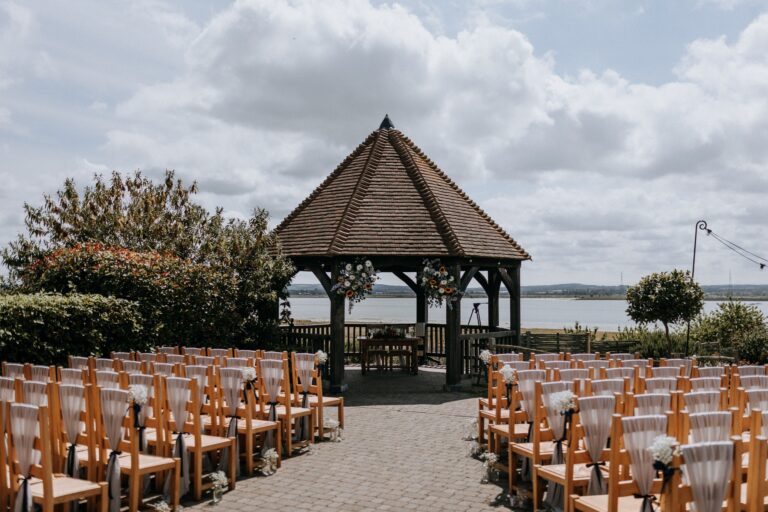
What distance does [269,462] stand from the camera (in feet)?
26.8

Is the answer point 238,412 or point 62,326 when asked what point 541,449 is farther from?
point 62,326

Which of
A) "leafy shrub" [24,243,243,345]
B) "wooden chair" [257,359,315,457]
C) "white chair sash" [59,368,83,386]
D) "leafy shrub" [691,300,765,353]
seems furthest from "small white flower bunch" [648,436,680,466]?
"leafy shrub" [691,300,765,353]

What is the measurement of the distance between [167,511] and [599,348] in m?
13.8

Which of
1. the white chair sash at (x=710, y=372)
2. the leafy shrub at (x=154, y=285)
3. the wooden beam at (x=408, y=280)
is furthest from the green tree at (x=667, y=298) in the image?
the leafy shrub at (x=154, y=285)

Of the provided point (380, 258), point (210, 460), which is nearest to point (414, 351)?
point (380, 258)

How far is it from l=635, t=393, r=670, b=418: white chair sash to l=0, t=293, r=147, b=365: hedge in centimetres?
899

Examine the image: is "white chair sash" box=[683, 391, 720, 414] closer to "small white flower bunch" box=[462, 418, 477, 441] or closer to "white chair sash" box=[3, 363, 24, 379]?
"small white flower bunch" box=[462, 418, 477, 441]

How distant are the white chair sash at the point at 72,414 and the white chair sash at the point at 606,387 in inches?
198

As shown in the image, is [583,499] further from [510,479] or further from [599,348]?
[599,348]

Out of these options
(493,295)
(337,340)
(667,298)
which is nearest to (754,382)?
(337,340)

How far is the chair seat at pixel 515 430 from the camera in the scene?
798 cm

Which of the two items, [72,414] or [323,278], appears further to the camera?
[323,278]

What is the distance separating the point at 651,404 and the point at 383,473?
10.5ft

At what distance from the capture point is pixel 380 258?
16.2m
